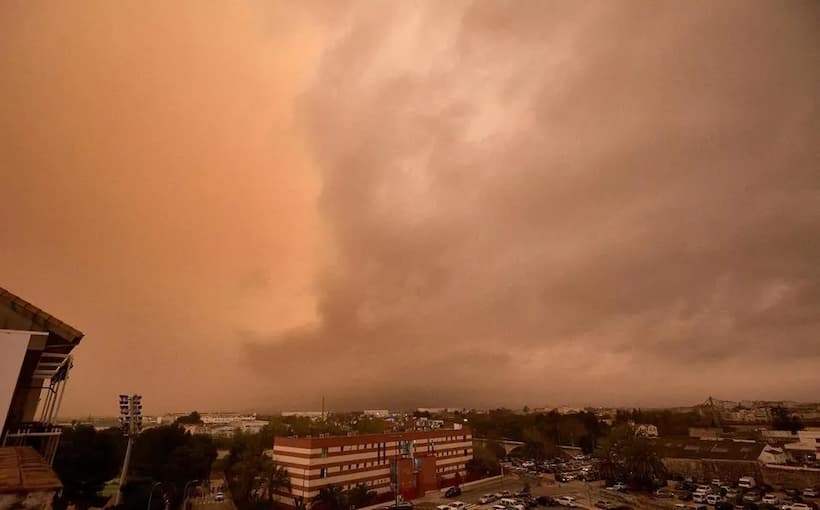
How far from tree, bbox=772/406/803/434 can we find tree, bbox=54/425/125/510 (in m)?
79.1

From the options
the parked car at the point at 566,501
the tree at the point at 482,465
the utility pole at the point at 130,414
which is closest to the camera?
the utility pole at the point at 130,414

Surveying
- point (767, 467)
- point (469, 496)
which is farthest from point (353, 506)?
point (767, 467)

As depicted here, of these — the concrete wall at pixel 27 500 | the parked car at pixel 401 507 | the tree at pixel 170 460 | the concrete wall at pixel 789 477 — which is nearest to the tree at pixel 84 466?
the tree at pixel 170 460

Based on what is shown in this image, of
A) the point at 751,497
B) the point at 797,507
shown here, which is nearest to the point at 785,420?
the point at 751,497

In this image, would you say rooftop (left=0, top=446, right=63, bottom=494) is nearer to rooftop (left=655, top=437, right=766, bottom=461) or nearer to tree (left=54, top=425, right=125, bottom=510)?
tree (left=54, top=425, right=125, bottom=510)

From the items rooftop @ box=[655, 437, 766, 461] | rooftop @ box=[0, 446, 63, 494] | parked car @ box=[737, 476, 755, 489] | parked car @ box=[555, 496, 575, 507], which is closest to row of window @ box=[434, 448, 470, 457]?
parked car @ box=[555, 496, 575, 507]

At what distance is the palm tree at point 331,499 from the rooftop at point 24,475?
29.5 metres

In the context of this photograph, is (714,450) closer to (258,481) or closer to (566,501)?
(566,501)

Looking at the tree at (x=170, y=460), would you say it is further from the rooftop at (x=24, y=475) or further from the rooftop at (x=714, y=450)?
the rooftop at (x=714, y=450)

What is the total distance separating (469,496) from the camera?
36.9m

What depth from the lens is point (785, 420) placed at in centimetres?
7331

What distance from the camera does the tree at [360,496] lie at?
31.6m

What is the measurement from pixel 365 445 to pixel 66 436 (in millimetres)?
22476

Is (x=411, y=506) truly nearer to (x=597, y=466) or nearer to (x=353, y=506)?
(x=353, y=506)
